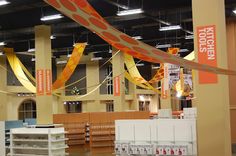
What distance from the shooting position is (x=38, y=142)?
448 inches

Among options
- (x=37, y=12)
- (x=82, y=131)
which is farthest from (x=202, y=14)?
(x=82, y=131)

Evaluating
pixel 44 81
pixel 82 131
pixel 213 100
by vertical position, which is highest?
pixel 44 81

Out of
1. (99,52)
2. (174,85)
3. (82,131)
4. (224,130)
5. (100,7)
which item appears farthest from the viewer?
(99,52)

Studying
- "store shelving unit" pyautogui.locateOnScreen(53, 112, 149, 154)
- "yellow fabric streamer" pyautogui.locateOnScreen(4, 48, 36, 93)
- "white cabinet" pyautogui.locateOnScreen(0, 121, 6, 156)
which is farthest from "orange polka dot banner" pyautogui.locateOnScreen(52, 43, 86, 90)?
"white cabinet" pyautogui.locateOnScreen(0, 121, 6, 156)

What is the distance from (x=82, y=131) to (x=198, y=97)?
41.1 feet

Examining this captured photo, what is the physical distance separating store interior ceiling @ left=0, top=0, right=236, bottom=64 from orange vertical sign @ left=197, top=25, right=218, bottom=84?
808cm

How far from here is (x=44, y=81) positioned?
15227mm

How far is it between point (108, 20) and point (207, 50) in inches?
426

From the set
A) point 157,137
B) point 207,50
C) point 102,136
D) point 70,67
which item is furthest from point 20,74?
point 207,50

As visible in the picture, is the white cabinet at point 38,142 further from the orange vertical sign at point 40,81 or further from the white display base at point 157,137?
the white display base at point 157,137

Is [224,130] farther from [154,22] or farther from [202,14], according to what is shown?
[154,22]

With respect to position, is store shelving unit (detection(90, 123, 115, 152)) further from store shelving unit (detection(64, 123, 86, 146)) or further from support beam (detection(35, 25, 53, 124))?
support beam (detection(35, 25, 53, 124))

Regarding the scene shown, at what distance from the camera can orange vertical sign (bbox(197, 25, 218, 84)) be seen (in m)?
5.86

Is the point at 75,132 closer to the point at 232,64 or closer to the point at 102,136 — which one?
the point at 102,136
